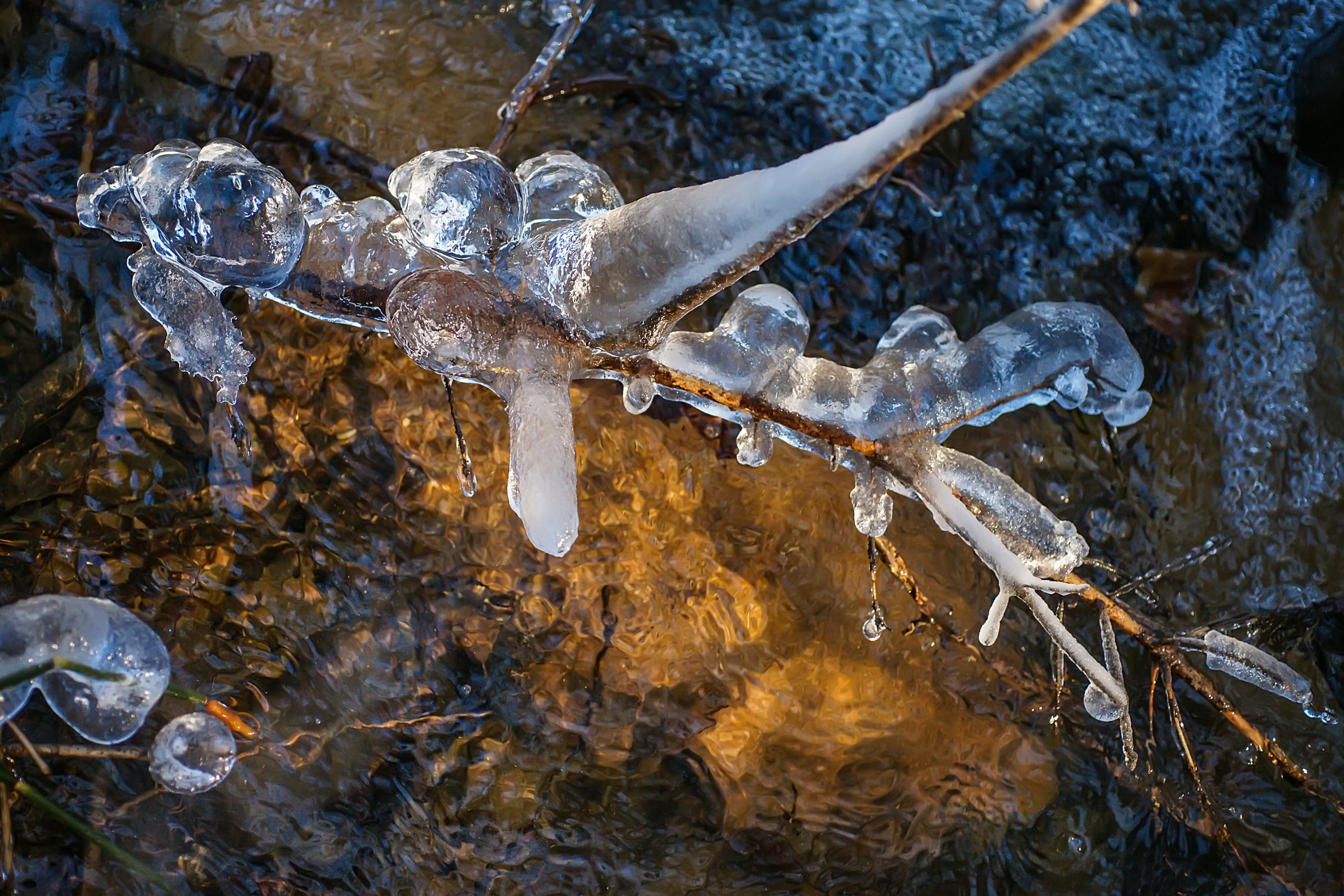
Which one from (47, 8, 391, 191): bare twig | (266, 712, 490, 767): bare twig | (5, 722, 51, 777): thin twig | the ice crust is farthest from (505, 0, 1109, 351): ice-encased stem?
(5, 722, 51, 777): thin twig

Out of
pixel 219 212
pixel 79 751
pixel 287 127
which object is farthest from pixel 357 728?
pixel 287 127

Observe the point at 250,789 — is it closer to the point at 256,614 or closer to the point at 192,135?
the point at 256,614

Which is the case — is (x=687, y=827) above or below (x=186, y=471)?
below

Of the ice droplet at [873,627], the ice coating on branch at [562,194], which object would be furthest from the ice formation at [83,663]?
the ice droplet at [873,627]

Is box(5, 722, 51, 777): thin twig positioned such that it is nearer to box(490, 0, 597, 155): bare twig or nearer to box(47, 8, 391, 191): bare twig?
box(47, 8, 391, 191): bare twig

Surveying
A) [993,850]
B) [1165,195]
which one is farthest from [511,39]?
[993,850]

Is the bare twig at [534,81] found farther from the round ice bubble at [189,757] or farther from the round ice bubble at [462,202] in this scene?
the round ice bubble at [189,757]

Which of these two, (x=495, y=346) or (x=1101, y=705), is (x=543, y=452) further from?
(x=1101, y=705)
